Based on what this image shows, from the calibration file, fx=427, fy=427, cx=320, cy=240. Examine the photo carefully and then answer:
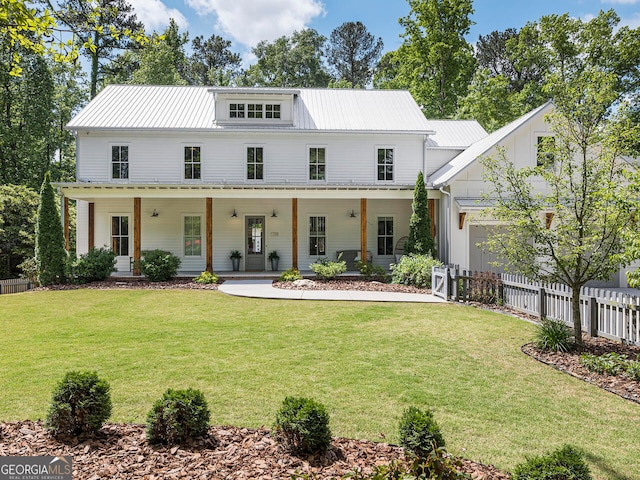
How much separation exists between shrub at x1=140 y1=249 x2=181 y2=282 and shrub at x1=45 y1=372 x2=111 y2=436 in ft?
37.7

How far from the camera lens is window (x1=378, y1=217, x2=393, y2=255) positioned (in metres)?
19.0

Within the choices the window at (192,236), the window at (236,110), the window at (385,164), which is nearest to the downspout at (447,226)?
the window at (385,164)

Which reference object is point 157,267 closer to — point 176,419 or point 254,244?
point 254,244

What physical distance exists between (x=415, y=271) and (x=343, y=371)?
347 inches

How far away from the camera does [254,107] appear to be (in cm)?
1833

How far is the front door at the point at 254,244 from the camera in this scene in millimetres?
18500

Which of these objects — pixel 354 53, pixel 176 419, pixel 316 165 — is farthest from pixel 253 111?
pixel 354 53

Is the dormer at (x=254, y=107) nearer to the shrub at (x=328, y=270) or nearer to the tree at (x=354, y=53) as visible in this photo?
the shrub at (x=328, y=270)

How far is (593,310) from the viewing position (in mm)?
7852

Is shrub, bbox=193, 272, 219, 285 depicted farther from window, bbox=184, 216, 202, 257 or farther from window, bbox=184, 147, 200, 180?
window, bbox=184, 147, 200, 180

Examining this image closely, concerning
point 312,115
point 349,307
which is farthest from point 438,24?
point 349,307

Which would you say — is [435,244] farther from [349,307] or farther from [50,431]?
[50,431]

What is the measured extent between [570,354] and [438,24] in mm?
28678

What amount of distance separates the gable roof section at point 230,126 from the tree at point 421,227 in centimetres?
349
